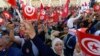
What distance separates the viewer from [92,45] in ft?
17.9

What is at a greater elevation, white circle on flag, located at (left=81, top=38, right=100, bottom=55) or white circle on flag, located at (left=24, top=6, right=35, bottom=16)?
white circle on flag, located at (left=81, top=38, right=100, bottom=55)

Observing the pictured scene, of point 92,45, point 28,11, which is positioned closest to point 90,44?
point 92,45

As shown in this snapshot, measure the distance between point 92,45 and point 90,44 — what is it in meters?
0.03

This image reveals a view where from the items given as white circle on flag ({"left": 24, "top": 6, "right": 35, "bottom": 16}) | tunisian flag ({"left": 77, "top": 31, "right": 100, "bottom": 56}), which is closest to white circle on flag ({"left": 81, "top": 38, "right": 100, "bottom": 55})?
tunisian flag ({"left": 77, "top": 31, "right": 100, "bottom": 56})

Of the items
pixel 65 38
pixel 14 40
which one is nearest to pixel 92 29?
pixel 65 38

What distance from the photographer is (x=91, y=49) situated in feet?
18.0

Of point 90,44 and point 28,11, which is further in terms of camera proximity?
point 28,11

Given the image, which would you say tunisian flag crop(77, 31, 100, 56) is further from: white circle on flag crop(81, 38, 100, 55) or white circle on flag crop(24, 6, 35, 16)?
white circle on flag crop(24, 6, 35, 16)

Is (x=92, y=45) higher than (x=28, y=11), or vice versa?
(x=92, y=45)

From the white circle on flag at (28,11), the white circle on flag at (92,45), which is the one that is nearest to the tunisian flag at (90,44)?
the white circle on flag at (92,45)

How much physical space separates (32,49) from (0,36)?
69 centimetres

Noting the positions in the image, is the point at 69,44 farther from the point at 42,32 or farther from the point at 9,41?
the point at 9,41

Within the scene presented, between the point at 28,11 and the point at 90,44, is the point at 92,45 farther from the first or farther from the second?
the point at 28,11

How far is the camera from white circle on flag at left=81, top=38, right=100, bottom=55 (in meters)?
5.43
